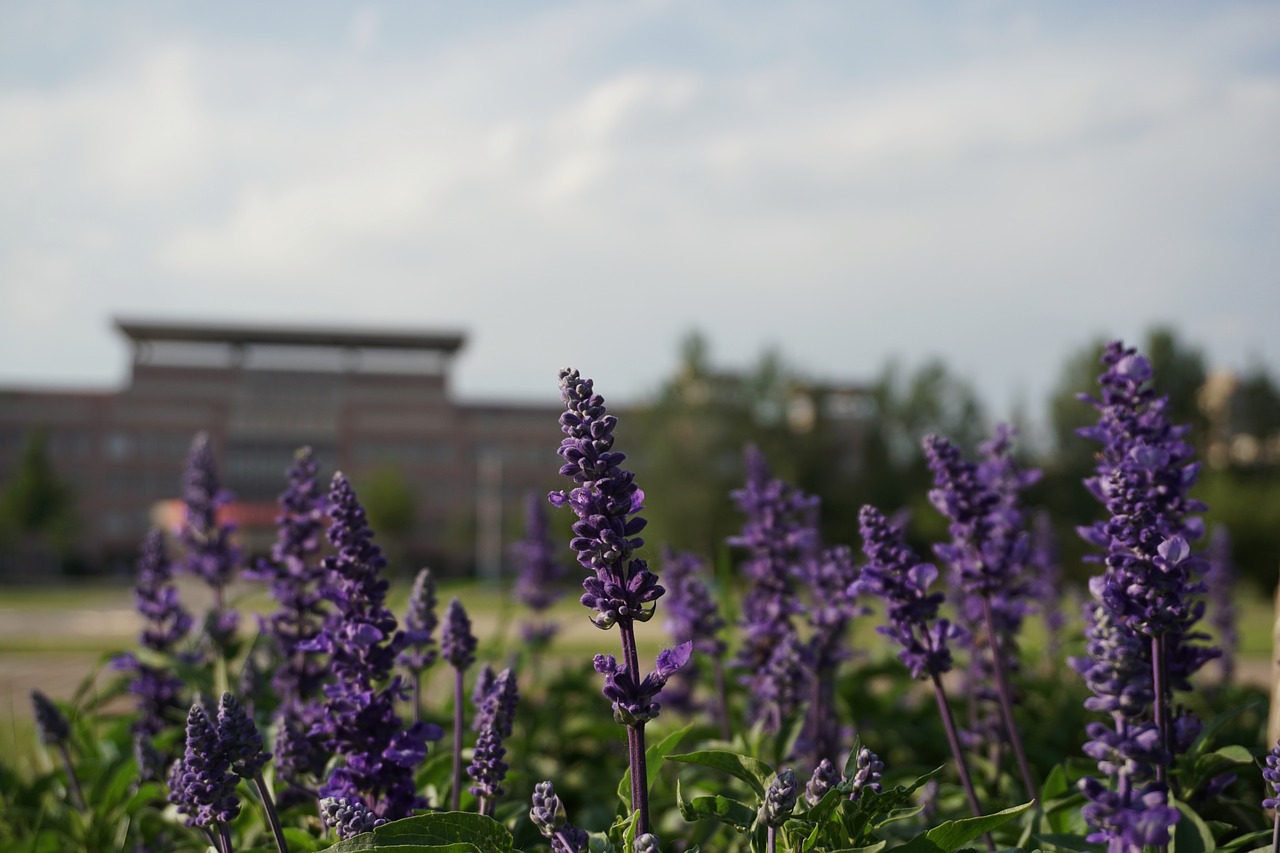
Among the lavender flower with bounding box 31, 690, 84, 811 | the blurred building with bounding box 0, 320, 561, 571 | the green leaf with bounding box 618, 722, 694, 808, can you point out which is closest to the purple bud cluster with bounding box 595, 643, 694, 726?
the green leaf with bounding box 618, 722, 694, 808

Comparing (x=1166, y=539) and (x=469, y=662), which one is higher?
(x=1166, y=539)

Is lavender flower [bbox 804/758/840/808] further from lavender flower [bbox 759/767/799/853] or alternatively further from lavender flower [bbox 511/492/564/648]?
lavender flower [bbox 511/492/564/648]

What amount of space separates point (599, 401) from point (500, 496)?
7886 cm

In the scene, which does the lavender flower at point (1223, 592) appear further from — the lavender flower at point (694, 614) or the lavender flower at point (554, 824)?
the lavender flower at point (554, 824)

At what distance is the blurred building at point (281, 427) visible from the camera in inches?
3014

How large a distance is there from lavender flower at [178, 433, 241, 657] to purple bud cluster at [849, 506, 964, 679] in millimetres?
2908

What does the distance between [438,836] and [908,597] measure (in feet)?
4.18

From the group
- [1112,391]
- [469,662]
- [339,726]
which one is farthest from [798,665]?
[339,726]

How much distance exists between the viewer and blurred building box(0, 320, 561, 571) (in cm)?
7656

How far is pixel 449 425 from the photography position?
80.8 metres

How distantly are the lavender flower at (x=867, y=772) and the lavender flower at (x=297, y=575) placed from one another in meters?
2.12

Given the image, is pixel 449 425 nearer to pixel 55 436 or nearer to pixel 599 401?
pixel 55 436

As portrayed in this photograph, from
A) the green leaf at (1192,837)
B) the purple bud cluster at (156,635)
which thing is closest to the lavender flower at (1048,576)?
the green leaf at (1192,837)

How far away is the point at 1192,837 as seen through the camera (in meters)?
2.13
